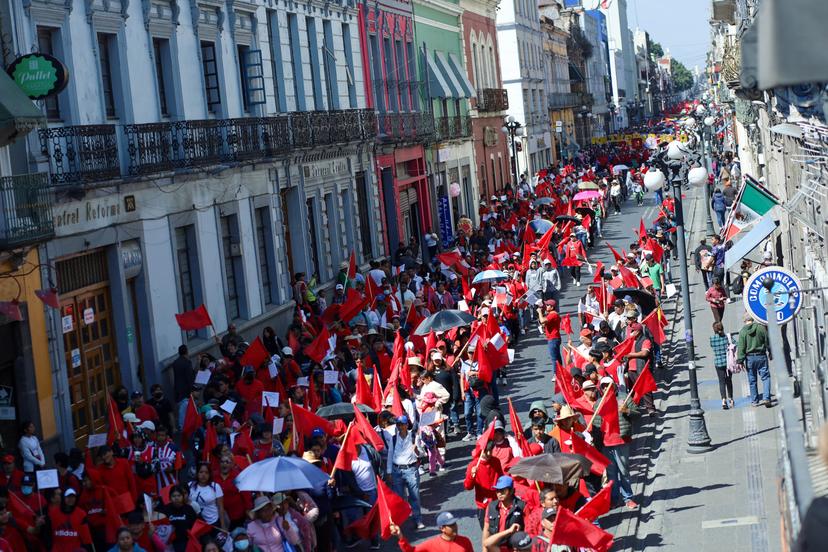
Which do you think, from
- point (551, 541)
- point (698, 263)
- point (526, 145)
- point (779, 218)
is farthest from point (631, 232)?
point (551, 541)

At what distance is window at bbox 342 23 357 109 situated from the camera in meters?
39.4

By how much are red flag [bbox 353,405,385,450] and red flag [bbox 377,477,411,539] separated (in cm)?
167

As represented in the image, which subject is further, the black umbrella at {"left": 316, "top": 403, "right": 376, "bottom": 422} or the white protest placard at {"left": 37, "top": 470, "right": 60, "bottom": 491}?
the black umbrella at {"left": 316, "top": 403, "right": 376, "bottom": 422}

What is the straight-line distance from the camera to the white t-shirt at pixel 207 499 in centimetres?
1510

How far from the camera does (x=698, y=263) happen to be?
3528 centimetres

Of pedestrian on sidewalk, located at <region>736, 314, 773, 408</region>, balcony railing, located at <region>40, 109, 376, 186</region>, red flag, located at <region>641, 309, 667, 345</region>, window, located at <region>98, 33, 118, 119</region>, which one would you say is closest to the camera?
pedestrian on sidewalk, located at <region>736, 314, 773, 408</region>

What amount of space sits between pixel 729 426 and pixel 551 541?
856cm

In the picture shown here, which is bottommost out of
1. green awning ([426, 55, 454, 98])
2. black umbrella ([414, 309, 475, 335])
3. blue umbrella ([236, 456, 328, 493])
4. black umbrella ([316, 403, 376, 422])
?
black umbrella ([316, 403, 376, 422])

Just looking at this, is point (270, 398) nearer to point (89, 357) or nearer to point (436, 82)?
point (89, 357)

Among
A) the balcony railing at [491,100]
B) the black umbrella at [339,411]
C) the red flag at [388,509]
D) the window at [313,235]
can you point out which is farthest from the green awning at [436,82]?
the red flag at [388,509]

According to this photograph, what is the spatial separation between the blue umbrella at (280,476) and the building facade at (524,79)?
5935cm

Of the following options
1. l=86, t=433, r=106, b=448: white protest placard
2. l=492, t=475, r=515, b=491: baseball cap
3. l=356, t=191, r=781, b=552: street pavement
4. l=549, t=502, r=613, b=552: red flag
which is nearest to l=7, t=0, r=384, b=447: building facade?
l=86, t=433, r=106, b=448: white protest placard

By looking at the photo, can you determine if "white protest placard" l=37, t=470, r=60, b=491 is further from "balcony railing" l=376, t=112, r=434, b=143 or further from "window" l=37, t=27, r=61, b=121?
"balcony railing" l=376, t=112, r=434, b=143

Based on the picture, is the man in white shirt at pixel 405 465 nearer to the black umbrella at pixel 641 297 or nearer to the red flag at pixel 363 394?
the red flag at pixel 363 394
